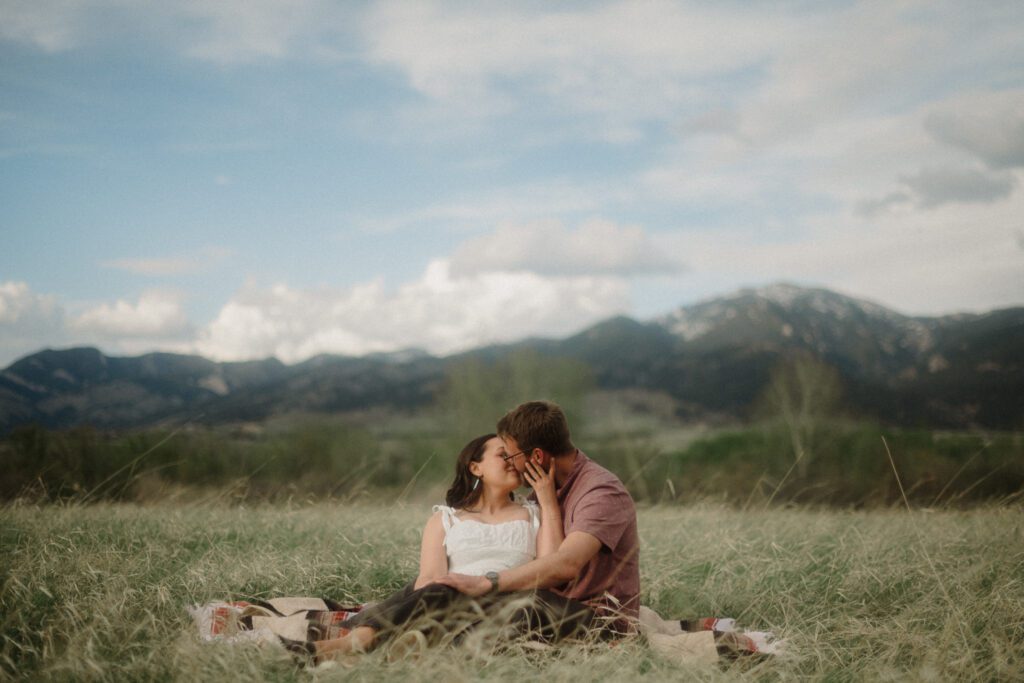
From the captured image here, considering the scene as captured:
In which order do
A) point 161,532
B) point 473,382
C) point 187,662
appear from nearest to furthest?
Result: point 187,662 → point 161,532 → point 473,382

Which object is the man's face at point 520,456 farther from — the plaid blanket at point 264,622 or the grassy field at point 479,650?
the plaid blanket at point 264,622

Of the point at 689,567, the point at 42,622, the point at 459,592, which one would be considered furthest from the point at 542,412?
the point at 42,622

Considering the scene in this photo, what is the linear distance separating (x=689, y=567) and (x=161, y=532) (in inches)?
178

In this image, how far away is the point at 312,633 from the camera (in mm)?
3961

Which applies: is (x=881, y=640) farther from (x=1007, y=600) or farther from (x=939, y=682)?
(x=1007, y=600)

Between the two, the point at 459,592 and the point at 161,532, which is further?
the point at 161,532

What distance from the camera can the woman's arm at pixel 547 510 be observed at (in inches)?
169

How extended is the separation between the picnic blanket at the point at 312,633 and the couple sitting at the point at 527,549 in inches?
7.3

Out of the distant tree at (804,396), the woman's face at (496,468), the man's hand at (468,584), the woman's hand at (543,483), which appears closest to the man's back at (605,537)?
the woman's hand at (543,483)

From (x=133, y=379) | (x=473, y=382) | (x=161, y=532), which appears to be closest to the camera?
(x=161, y=532)

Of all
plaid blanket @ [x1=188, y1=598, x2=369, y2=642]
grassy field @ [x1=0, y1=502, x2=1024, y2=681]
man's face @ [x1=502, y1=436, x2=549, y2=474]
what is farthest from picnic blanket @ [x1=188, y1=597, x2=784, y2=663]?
man's face @ [x1=502, y1=436, x2=549, y2=474]

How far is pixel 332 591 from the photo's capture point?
520cm

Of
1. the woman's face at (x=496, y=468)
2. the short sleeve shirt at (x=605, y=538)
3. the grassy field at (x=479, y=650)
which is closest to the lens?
the grassy field at (x=479, y=650)

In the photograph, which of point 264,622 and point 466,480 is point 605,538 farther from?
point 264,622
